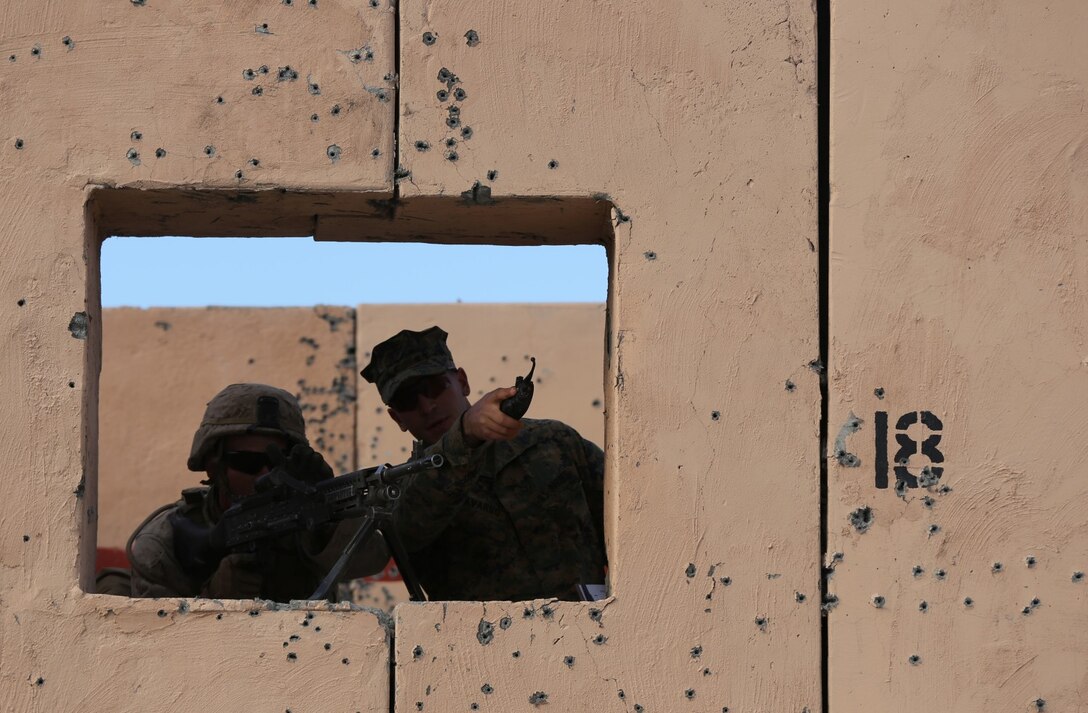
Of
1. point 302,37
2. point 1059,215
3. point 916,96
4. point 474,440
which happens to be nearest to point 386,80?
point 302,37

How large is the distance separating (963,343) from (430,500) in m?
1.39

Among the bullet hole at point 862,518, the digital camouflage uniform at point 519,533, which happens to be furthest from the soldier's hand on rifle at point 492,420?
the bullet hole at point 862,518

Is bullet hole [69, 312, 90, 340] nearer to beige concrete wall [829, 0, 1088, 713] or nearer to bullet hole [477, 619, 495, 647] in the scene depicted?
bullet hole [477, 619, 495, 647]

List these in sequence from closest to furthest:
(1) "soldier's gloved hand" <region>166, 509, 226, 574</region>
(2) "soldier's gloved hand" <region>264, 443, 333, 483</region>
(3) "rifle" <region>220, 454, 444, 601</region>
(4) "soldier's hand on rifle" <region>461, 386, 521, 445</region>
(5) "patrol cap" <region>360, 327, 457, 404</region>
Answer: (4) "soldier's hand on rifle" <region>461, 386, 521, 445</region> < (3) "rifle" <region>220, 454, 444, 601</region> < (2) "soldier's gloved hand" <region>264, 443, 333, 483</region> < (1) "soldier's gloved hand" <region>166, 509, 226, 574</region> < (5) "patrol cap" <region>360, 327, 457, 404</region>

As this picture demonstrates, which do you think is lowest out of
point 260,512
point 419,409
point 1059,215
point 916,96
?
point 260,512

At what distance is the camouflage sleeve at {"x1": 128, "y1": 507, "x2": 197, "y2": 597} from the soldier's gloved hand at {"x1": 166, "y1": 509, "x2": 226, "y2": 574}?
0.02 meters

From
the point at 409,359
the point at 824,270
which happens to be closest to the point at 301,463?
the point at 409,359

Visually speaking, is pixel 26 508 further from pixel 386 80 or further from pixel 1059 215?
pixel 1059 215

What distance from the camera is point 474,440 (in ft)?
12.2

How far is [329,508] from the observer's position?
13.2 feet

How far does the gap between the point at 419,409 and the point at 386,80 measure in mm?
1289

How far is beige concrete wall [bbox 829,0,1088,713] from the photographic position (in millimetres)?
3277

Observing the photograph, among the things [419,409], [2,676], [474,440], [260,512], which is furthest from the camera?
[419,409]

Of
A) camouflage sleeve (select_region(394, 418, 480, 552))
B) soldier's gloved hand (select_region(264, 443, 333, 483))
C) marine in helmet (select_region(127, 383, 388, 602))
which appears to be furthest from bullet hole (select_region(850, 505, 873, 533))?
soldier's gloved hand (select_region(264, 443, 333, 483))
